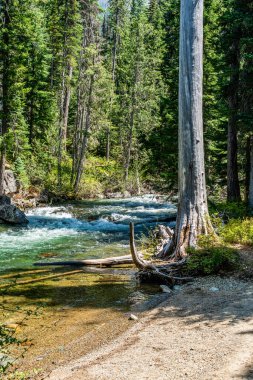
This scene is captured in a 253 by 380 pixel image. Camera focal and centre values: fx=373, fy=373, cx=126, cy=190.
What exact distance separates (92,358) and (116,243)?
849 cm

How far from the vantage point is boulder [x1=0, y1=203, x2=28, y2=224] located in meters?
16.7

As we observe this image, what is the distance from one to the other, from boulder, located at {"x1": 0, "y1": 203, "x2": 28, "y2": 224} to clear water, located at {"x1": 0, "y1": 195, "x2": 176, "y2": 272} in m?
0.47

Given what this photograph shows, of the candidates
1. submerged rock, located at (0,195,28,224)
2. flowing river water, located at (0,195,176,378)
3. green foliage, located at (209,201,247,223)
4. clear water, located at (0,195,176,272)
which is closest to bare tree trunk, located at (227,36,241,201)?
green foliage, located at (209,201,247,223)

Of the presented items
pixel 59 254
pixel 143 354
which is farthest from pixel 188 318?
pixel 59 254

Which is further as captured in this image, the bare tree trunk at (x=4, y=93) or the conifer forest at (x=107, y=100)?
the bare tree trunk at (x=4, y=93)

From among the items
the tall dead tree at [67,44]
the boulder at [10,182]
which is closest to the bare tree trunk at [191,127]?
the boulder at [10,182]

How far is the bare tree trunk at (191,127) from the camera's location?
8516 mm

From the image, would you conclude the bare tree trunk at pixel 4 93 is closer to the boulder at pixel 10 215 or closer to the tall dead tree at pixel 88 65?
the boulder at pixel 10 215

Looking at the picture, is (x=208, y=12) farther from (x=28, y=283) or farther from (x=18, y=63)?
(x=28, y=283)

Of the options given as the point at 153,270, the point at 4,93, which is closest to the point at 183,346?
the point at 153,270

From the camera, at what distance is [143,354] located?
4355mm

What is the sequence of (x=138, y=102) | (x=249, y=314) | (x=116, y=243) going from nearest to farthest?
1. (x=249, y=314)
2. (x=116, y=243)
3. (x=138, y=102)

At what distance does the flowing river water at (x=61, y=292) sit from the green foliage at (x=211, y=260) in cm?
105

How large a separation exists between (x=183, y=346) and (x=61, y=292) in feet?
11.7
